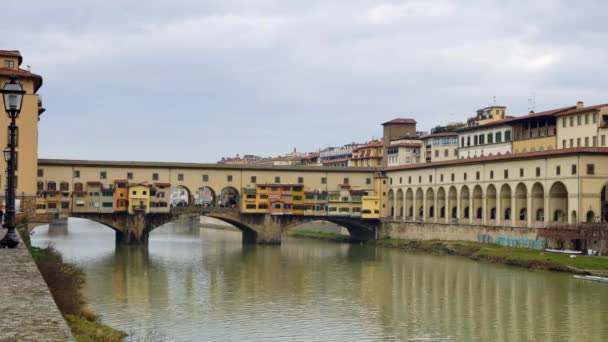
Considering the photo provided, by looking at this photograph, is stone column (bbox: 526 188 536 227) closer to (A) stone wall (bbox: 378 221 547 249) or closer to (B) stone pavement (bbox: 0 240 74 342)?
(A) stone wall (bbox: 378 221 547 249)

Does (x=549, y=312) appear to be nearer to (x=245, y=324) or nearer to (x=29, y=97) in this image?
(x=245, y=324)

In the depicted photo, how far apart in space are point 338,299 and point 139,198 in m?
40.9

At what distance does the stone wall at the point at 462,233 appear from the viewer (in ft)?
202

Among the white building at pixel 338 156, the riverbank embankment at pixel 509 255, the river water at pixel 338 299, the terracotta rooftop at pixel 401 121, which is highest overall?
the terracotta rooftop at pixel 401 121

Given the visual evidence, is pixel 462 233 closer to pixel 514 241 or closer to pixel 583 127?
pixel 514 241

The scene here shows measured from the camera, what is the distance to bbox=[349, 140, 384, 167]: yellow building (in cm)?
12281

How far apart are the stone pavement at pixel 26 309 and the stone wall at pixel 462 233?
49.4 meters

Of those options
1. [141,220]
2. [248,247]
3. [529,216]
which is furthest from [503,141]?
[141,220]

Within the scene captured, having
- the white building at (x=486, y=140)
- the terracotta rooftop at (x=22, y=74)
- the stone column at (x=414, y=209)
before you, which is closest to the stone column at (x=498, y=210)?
the stone column at (x=414, y=209)

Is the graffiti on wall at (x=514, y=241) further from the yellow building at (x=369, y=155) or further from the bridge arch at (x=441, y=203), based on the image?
the yellow building at (x=369, y=155)

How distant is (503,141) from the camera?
82750 millimetres

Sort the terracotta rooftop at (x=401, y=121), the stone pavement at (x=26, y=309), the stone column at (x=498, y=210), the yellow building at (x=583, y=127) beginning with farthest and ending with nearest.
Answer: the terracotta rooftop at (x=401, y=121) < the yellow building at (x=583, y=127) < the stone column at (x=498, y=210) < the stone pavement at (x=26, y=309)

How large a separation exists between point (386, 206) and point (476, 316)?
52675 mm

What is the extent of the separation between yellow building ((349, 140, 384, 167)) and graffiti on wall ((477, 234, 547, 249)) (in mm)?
54542
